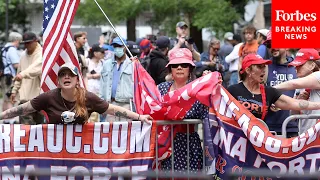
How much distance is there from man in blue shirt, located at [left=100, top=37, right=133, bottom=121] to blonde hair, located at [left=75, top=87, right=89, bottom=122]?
13.2 feet

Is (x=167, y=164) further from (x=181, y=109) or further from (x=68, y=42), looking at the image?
(x=68, y=42)

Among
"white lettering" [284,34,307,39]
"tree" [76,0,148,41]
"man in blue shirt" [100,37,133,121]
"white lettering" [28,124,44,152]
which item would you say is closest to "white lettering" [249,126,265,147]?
"white lettering" [284,34,307,39]

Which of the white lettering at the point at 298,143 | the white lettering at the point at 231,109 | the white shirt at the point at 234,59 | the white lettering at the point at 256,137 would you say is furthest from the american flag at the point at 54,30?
the white shirt at the point at 234,59

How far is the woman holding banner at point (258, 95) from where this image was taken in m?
8.91

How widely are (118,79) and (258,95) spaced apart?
458 cm

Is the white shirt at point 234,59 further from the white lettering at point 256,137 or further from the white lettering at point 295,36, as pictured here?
the white lettering at point 256,137

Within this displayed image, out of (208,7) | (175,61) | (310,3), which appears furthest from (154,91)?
(208,7)

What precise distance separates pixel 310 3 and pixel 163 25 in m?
19.0

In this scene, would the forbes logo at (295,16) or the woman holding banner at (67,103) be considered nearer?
the woman holding banner at (67,103)

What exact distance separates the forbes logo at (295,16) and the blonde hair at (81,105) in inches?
91.7

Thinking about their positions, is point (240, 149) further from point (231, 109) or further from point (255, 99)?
point (255, 99)

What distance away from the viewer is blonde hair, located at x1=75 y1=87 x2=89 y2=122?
873cm

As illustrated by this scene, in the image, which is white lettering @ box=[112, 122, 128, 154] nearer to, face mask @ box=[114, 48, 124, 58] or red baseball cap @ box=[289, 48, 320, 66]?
red baseball cap @ box=[289, 48, 320, 66]

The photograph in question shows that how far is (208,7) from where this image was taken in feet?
82.7
